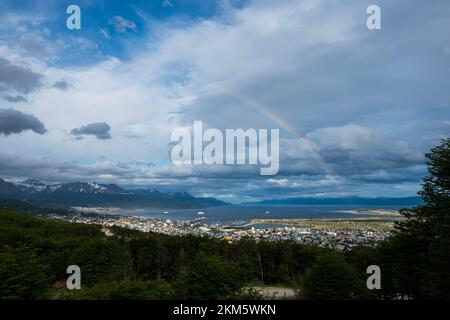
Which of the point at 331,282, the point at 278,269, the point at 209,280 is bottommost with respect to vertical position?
the point at 278,269

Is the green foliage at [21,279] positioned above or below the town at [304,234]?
above

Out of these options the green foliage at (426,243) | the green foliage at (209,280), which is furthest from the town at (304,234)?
the green foliage at (209,280)

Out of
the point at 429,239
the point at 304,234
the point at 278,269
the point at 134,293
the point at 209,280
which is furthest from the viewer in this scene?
the point at 304,234

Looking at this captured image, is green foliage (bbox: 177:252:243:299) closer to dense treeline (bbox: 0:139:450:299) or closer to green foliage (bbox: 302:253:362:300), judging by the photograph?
dense treeline (bbox: 0:139:450:299)

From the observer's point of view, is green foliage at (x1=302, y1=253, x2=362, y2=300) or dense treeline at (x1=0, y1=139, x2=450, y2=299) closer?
dense treeline at (x1=0, y1=139, x2=450, y2=299)

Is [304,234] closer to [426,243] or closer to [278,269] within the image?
[278,269]

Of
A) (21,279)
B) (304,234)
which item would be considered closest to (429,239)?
(21,279)

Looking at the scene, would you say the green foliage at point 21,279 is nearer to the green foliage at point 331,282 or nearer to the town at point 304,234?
the green foliage at point 331,282

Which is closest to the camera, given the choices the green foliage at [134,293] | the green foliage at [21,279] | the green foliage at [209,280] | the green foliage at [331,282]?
the green foliage at [134,293]

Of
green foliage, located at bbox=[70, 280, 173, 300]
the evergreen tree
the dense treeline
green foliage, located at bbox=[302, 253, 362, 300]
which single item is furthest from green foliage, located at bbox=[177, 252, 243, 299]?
the evergreen tree
